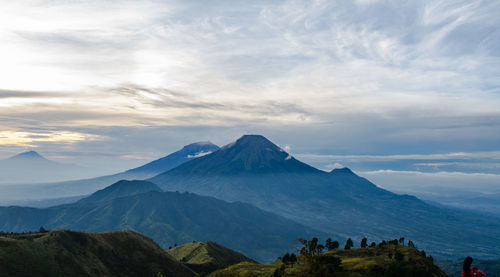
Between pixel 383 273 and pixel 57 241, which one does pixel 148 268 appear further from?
pixel 383 273

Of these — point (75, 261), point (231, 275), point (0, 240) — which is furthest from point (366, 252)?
point (0, 240)

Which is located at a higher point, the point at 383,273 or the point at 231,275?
the point at 383,273

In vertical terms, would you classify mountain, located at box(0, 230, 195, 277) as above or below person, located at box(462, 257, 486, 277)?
below

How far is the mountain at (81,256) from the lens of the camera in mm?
132475

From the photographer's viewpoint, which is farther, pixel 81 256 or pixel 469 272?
pixel 81 256

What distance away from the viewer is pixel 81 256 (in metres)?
157

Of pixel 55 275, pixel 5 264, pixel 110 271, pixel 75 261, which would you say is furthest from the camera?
pixel 110 271

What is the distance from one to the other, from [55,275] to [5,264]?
1751 cm

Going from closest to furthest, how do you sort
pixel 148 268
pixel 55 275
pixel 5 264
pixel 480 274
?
1. pixel 480 274
2. pixel 5 264
3. pixel 55 275
4. pixel 148 268

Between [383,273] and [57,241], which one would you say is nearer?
[383,273]

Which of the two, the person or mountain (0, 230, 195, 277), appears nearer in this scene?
the person

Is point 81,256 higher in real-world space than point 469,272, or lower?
lower

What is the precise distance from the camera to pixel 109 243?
598 feet

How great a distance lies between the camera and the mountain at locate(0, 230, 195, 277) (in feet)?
435
